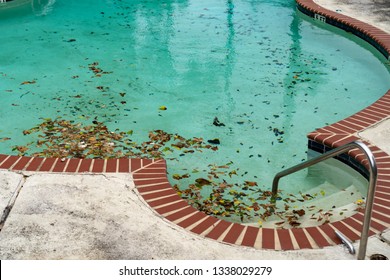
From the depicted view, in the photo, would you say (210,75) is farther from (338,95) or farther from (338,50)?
(338,50)

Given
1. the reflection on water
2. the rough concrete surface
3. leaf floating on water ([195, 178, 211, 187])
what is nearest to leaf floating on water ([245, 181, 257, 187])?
leaf floating on water ([195, 178, 211, 187])

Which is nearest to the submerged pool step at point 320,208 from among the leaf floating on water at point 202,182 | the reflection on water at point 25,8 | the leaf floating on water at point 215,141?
the leaf floating on water at point 202,182

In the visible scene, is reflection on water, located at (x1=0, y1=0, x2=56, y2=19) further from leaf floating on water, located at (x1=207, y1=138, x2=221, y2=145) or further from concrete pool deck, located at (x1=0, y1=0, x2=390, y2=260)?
concrete pool deck, located at (x1=0, y1=0, x2=390, y2=260)

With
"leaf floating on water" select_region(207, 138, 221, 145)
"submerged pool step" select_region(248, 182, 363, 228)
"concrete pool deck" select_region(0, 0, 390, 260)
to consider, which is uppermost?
"concrete pool deck" select_region(0, 0, 390, 260)

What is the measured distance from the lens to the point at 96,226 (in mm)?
3342

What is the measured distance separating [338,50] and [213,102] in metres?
3.26

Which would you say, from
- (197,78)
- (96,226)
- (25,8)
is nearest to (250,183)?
(96,226)

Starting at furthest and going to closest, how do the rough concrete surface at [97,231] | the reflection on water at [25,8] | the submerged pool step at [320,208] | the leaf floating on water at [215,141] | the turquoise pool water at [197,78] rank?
the reflection on water at [25,8]
the turquoise pool water at [197,78]
the leaf floating on water at [215,141]
the submerged pool step at [320,208]
the rough concrete surface at [97,231]

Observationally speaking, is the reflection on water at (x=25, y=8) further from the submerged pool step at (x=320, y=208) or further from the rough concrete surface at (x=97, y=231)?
the submerged pool step at (x=320, y=208)

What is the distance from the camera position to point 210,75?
729 cm

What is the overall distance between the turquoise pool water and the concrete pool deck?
38.1 inches

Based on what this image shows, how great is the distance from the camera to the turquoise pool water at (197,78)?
544 cm

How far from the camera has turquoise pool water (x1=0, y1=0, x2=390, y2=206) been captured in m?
5.44

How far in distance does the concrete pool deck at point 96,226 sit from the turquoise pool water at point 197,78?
3.18 ft
